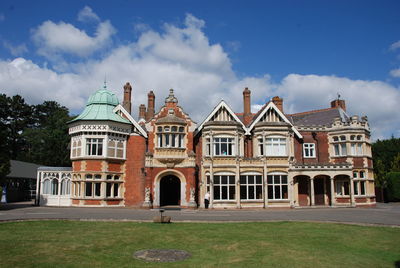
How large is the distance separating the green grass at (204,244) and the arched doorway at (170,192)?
1765 cm

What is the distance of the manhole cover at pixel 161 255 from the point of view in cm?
984

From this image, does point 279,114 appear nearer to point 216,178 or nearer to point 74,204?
point 216,178

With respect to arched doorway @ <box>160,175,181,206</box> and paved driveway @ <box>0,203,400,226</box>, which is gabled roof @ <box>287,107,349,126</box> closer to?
paved driveway @ <box>0,203,400,226</box>

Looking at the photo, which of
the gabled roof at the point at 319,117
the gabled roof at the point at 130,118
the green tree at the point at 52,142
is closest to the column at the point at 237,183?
the gabled roof at the point at 130,118

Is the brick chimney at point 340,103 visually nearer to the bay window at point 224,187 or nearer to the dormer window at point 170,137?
the bay window at point 224,187

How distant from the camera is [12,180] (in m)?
42.9

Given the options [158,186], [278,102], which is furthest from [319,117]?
[158,186]

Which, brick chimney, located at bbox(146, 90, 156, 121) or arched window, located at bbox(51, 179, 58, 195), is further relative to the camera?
brick chimney, located at bbox(146, 90, 156, 121)

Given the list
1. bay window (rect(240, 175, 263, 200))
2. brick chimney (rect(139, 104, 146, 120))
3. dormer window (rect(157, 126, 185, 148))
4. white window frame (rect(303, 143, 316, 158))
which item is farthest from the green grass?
brick chimney (rect(139, 104, 146, 120))

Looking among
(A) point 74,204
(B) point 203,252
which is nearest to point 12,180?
(A) point 74,204

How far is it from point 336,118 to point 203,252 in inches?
1157

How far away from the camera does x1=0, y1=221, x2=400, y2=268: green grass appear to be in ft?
31.6

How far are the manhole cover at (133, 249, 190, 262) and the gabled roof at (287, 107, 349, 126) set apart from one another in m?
29.5

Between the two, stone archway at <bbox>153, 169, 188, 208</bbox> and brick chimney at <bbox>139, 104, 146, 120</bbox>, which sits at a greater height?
brick chimney at <bbox>139, 104, 146, 120</bbox>
